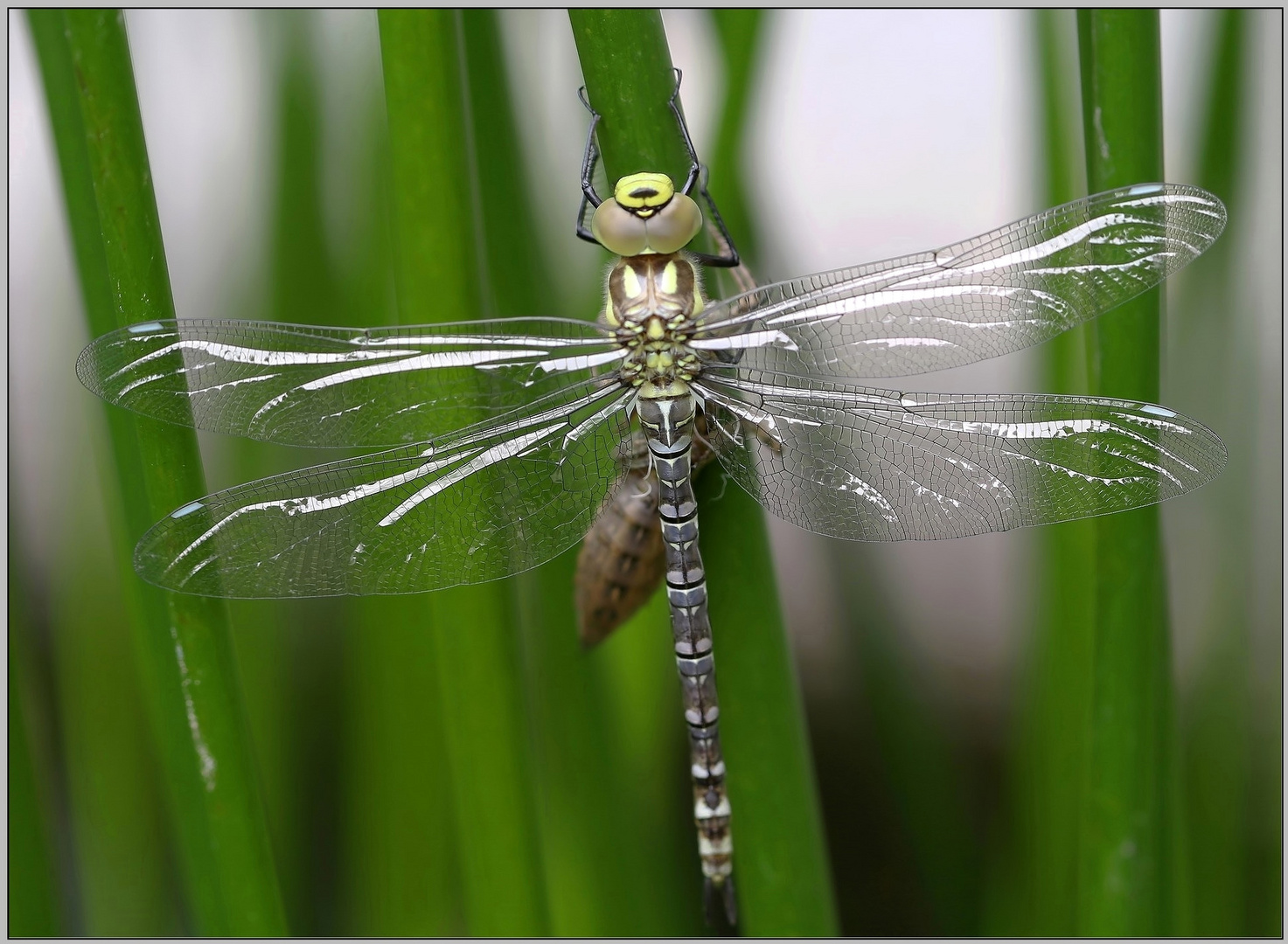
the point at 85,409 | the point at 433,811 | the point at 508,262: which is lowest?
the point at 433,811

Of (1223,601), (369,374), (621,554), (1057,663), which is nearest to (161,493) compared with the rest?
(369,374)

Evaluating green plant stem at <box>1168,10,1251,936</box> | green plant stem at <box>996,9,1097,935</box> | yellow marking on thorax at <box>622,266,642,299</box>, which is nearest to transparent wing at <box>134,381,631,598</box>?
yellow marking on thorax at <box>622,266,642,299</box>

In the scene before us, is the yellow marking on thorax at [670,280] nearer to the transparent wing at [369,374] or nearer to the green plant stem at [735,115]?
the transparent wing at [369,374]

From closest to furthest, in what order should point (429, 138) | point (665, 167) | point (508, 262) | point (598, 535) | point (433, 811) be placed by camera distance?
point (429, 138)
point (665, 167)
point (508, 262)
point (598, 535)
point (433, 811)

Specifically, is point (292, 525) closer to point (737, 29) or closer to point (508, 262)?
point (508, 262)

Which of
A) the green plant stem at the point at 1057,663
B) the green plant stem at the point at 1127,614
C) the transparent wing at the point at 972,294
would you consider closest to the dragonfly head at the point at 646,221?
the transparent wing at the point at 972,294

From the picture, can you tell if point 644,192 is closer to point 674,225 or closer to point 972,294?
point 674,225

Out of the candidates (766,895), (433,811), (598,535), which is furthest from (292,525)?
(766,895)
